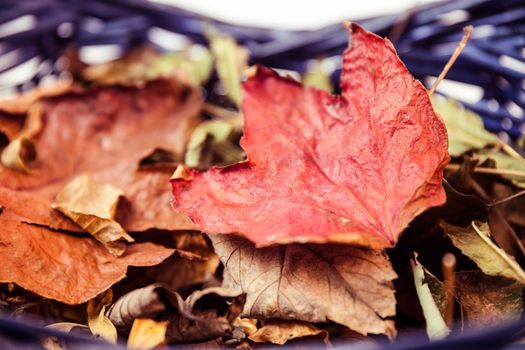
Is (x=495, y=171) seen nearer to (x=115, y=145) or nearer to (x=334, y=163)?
(x=334, y=163)

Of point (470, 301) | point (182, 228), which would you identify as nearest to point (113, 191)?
point (182, 228)

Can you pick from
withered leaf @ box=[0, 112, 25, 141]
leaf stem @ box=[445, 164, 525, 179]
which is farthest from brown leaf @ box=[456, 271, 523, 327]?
withered leaf @ box=[0, 112, 25, 141]

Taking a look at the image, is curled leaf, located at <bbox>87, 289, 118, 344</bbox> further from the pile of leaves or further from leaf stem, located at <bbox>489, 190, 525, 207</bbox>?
leaf stem, located at <bbox>489, 190, 525, 207</bbox>

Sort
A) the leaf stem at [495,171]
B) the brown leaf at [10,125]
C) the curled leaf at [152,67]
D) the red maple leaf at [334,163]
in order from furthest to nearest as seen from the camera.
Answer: the curled leaf at [152,67] < the brown leaf at [10,125] < the leaf stem at [495,171] < the red maple leaf at [334,163]

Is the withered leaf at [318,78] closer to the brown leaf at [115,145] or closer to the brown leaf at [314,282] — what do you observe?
the brown leaf at [115,145]

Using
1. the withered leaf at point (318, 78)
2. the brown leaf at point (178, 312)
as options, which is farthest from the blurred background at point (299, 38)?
the brown leaf at point (178, 312)

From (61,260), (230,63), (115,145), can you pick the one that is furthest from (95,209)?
(230,63)
